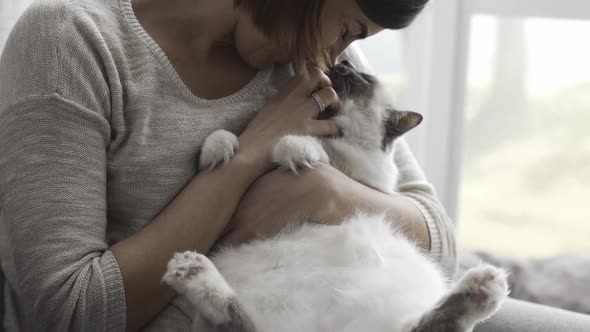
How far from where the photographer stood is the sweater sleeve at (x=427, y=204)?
1.50 m

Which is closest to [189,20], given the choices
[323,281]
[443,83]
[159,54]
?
[159,54]

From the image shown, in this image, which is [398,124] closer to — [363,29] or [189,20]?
[363,29]

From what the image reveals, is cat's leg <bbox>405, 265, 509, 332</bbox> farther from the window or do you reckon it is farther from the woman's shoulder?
the window

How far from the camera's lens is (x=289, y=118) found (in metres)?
1.39

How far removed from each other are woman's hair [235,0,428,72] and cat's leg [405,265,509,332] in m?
0.48

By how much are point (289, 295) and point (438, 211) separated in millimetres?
514

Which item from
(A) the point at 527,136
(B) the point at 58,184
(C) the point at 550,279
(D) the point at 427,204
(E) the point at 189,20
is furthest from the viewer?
(A) the point at 527,136

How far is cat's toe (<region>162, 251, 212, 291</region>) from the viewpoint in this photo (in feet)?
3.60

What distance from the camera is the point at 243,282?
1.22 metres

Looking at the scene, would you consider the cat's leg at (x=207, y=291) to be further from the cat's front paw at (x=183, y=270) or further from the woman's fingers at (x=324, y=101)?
the woman's fingers at (x=324, y=101)

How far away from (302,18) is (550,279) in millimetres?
1429

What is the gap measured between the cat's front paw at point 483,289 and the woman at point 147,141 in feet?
1.08

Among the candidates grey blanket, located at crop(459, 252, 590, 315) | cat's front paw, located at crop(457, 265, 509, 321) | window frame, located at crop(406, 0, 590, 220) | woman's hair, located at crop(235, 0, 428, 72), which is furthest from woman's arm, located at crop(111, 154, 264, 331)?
window frame, located at crop(406, 0, 590, 220)

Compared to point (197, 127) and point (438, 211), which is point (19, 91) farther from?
point (438, 211)
